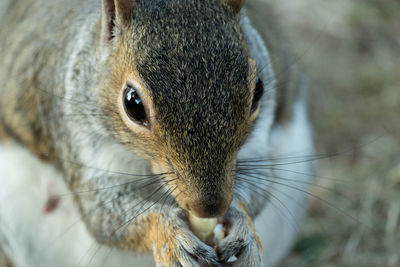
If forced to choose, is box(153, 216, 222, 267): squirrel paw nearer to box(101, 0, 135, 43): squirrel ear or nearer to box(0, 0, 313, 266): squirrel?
box(0, 0, 313, 266): squirrel

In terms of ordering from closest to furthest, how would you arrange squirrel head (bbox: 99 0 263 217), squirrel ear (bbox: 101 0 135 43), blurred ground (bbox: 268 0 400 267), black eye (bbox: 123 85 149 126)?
squirrel head (bbox: 99 0 263 217)
black eye (bbox: 123 85 149 126)
squirrel ear (bbox: 101 0 135 43)
blurred ground (bbox: 268 0 400 267)

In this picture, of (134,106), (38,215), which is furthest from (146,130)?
(38,215)

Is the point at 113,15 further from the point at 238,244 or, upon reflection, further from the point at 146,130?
the point at 238,244

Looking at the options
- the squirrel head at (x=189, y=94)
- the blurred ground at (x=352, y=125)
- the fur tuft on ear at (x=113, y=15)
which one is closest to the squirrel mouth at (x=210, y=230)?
the squirrel head at (x=189, y=94)

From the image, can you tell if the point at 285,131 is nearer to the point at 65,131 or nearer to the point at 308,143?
the point at 308,143

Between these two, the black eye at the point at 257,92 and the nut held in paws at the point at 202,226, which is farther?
the nut held in paws at the point at 202,226

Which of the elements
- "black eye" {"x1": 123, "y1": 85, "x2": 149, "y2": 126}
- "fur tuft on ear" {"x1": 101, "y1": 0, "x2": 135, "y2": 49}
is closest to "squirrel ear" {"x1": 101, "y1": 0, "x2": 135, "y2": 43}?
"fur tuft on ear" {"x1": 101, "y1": 0, "x2": 135, "y2": 49}

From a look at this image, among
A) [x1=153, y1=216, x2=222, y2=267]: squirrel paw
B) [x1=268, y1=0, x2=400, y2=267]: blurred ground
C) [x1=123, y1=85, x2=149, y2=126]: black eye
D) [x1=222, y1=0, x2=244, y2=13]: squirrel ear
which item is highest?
[x1=268, y1=0, x2=400, y2=267]: blurred ground

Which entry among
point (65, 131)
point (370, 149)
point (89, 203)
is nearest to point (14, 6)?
point (65, 131)

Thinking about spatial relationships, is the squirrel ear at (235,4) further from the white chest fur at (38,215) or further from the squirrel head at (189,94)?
the white chest fur at (38,215)
